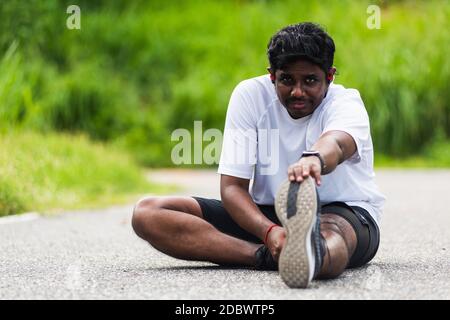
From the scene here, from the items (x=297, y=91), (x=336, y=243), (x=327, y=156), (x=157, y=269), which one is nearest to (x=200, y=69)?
(x=157, y=269)

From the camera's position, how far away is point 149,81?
85.0ft

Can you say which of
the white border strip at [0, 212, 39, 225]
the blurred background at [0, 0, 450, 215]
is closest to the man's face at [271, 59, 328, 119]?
the white border strip at [0, 212, 39, 225]

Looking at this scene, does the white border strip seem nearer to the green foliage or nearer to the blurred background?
the blurred background

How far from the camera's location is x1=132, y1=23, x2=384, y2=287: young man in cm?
495

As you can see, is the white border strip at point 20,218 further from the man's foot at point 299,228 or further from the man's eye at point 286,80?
the man's foot at point 299,228

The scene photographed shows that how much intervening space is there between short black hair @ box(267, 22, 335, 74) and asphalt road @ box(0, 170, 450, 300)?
1016 millimetres

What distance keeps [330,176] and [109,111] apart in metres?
18.0

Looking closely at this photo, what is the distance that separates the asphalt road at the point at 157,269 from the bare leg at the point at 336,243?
0.06 metres

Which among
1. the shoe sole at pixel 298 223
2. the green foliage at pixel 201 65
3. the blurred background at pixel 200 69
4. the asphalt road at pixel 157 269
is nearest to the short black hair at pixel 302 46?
the shoe sole at pixel 298 223

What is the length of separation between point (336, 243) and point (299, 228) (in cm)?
57

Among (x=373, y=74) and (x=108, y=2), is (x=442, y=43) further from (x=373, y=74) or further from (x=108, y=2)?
(x=108, y=2)

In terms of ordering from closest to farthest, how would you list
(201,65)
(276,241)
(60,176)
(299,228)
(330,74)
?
(299,228) < (276,241) < (330,74) < (60,176) < (201,65)

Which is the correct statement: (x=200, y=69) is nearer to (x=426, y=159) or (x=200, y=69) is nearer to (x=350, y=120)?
(x=426, y=159)

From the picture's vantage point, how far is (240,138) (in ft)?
17.4
